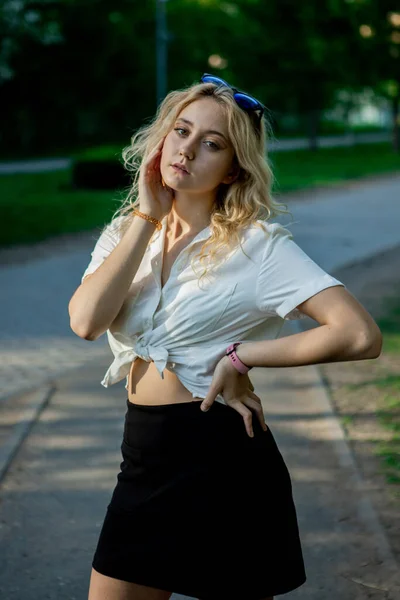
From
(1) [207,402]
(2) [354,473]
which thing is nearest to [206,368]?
(1) [207,402]

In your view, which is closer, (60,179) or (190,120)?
(190,120)

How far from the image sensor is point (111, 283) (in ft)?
8.76

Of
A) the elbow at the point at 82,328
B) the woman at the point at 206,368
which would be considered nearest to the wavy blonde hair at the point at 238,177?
the woman at the point at 206,368

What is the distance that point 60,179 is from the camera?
29.9 m

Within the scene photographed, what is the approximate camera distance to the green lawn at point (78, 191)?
704 inches

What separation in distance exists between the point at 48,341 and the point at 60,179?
21.4 meters

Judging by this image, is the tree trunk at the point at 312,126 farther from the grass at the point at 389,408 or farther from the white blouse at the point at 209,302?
the white blouse at the point at 209,302

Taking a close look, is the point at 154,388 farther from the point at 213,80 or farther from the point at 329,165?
the point at 329,165

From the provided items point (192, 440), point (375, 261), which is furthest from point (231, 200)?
point (375, 261)

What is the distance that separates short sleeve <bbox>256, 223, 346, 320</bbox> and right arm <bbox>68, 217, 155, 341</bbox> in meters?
0.33

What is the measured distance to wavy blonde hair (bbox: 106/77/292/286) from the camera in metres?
2.68

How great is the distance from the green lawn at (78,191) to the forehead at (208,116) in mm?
4819

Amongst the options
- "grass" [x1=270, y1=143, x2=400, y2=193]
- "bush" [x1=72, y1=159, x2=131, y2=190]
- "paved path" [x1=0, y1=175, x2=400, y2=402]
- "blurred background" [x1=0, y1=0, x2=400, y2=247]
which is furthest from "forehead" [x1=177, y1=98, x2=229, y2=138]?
"blurred background" [x1=0, y1=0, x2=400, y2=247]

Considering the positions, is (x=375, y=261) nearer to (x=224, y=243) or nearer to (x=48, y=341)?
(x=48, y=341)
